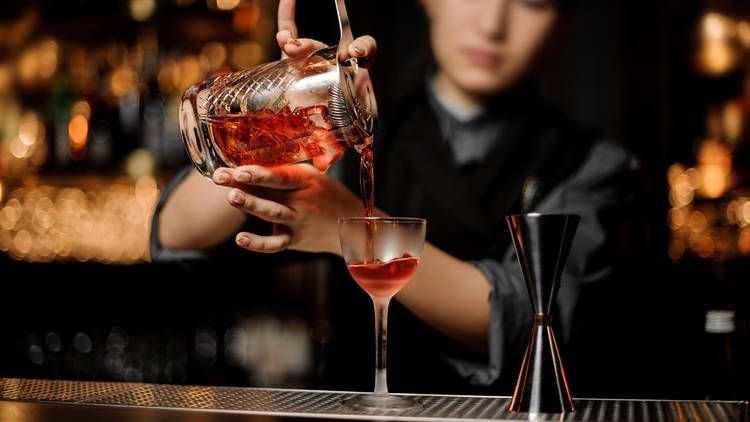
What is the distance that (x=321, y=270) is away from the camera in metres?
3.05

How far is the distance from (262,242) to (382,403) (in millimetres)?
337

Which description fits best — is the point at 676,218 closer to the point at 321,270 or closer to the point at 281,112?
the point at 321,270

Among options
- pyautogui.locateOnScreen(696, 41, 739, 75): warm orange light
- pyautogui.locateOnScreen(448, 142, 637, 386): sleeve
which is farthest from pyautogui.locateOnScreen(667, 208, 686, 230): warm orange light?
pyautogui.locateOnScreen(696, 41, 739, 75): warm orange light

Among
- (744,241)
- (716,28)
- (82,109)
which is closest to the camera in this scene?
(744,241)

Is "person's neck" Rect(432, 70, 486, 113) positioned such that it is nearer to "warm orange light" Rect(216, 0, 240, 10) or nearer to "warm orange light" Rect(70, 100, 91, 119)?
"warm orange light" Rect(216, 0, 240, 10)

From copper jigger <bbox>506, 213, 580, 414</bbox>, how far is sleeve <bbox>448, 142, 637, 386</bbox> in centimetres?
78

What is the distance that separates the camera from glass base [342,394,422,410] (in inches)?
39.8

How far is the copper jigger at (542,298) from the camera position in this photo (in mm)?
980

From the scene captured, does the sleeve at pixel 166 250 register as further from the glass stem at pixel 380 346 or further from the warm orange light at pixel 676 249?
the warm orange light at pixel 676 249

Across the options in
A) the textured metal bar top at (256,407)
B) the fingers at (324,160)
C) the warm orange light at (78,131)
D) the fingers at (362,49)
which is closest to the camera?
the textured metal bar top at (256,407)

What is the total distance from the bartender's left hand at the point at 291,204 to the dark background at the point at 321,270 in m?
0.92

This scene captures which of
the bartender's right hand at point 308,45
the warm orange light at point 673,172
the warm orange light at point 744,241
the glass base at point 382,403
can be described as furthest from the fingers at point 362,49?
the warm orange light at point 744,241

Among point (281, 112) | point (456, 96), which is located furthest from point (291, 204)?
point (456, 96)

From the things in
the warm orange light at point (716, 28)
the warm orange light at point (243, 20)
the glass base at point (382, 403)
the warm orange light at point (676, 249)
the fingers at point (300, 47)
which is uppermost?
the warm orange light at point (243, 20)
